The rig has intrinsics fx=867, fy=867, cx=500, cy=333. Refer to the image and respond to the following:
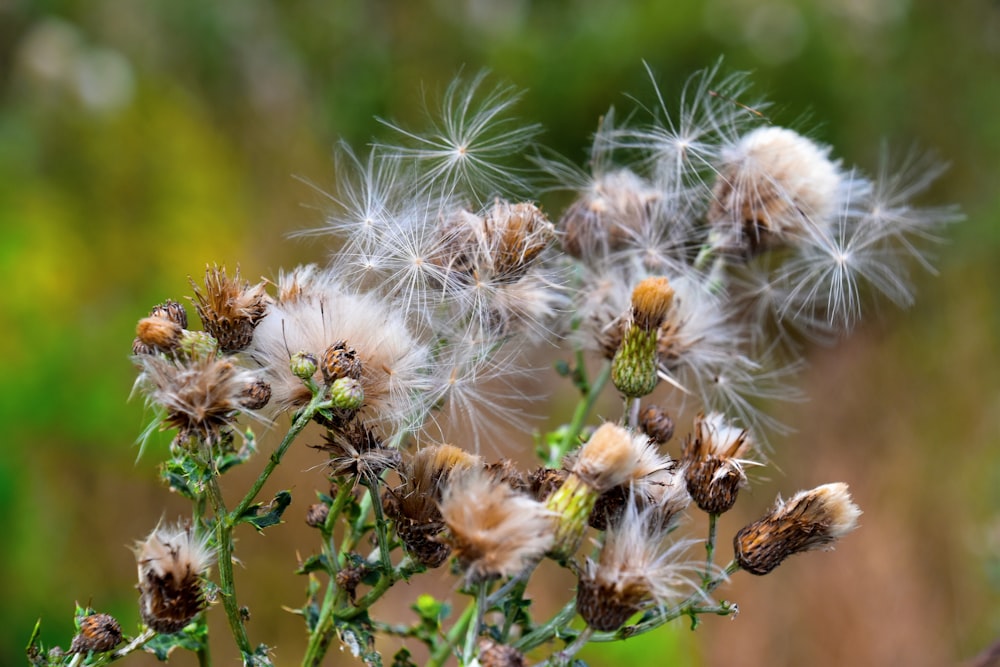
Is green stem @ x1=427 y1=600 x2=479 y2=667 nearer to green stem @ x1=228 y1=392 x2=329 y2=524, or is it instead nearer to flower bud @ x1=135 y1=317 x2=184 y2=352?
green stem @ x1=228 y1=392 x2=329 y2=524

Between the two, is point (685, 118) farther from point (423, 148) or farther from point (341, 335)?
point (341, 335)

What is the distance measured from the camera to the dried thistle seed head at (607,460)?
4.13ft

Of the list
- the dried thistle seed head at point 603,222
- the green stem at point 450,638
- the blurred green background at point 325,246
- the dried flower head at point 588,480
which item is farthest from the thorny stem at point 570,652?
the blurred green background at point 325,246

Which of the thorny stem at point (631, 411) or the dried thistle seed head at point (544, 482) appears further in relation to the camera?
the thorny stem at point (631, 411)

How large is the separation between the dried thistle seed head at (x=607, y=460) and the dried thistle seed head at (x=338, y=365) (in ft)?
1.20

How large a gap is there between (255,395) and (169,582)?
0.29 meters

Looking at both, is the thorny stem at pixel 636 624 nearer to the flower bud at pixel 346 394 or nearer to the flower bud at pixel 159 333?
the flower bud at pixel 346 394

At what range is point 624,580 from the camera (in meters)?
1.25

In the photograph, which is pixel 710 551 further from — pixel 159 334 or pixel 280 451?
pixel 159 334

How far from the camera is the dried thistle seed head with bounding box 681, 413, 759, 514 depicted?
1444 mm

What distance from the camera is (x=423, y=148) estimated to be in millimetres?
2055

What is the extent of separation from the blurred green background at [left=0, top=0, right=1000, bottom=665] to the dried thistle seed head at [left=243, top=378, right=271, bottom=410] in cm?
142

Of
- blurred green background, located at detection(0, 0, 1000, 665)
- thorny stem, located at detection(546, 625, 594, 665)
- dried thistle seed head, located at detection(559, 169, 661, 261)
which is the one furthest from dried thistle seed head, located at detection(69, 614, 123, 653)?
blurred green background, located at detection(0, 0, 1000, 665)

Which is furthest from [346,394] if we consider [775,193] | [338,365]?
[775,193]
